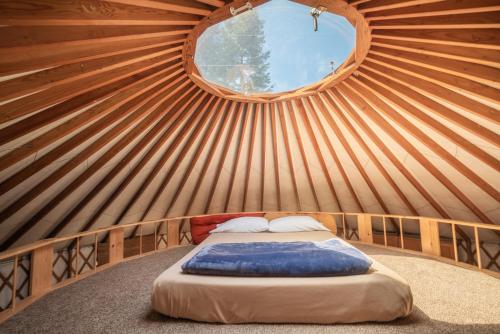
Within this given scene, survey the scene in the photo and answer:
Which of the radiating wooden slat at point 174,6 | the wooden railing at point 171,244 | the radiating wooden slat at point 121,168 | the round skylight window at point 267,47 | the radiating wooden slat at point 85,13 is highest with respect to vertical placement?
the round skylight window at point 267,47

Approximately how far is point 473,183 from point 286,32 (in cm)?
2270

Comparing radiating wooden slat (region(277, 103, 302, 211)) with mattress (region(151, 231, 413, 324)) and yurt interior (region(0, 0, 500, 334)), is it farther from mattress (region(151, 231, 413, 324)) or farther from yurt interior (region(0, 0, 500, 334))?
mattress (region(151, 231, 413, 324))

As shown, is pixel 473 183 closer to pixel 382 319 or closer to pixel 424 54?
pixel 424 54

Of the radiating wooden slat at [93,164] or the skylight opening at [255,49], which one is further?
the skylight opening at [255,49]

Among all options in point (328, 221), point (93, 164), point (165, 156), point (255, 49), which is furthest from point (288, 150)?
point (255, 49)

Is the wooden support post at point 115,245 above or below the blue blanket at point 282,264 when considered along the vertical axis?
below

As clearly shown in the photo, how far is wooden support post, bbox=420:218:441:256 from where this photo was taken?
12.1ft

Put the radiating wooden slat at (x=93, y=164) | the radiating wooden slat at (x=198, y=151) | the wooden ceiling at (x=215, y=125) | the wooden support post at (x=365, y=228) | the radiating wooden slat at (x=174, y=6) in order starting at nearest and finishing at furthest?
the radiating wooden slat at (x=174, y=6) < the wooden ceiling at (x=215, y=125) < the radiating wooden slat at (x=93, y=164) < the radiating wooden slat at (x=198, y=151) < the wooden support post at (x=365, y=228)

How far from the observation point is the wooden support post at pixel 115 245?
3.73m

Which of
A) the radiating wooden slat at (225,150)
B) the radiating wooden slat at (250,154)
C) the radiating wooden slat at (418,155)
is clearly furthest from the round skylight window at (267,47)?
the radiating wooden slat at (418,155)

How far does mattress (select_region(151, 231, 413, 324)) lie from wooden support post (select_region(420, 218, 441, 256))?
240 centimetres

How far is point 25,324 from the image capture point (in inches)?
76.5

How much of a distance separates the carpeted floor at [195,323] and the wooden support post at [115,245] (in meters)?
0.64

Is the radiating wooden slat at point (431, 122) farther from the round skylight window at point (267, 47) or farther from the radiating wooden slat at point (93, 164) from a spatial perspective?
the radiating wooden slat at point (93, 164)
